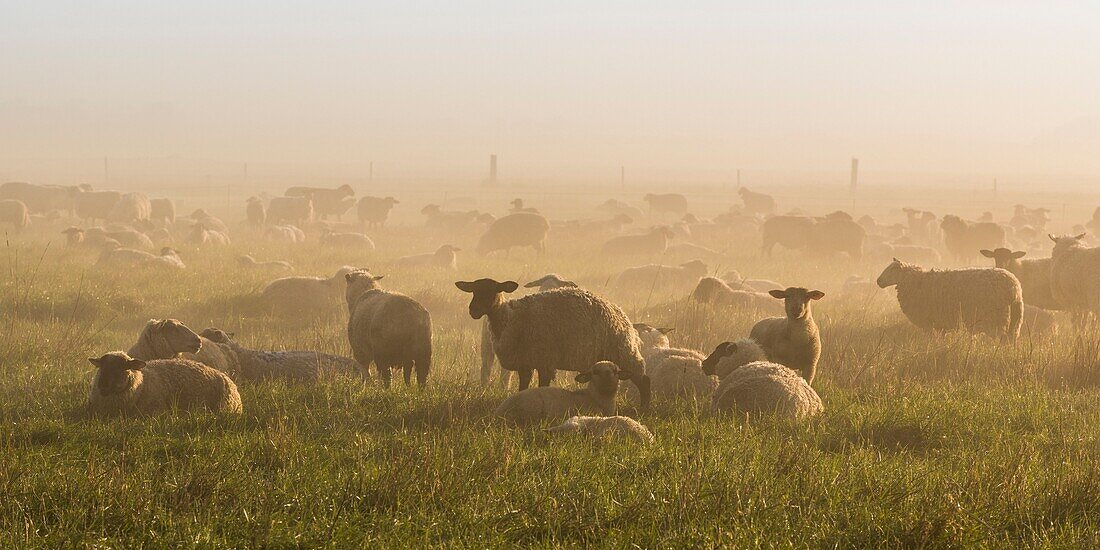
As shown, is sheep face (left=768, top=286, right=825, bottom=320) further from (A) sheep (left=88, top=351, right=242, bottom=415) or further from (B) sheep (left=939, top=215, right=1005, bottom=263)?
(B) sheep (left=939, top=215, right=1005, bottom=263)

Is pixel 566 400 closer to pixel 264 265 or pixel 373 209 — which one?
pixel 264 265

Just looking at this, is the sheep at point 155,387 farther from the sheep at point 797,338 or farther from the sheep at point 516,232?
the sheep at point 516,232

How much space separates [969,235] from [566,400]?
24.9m

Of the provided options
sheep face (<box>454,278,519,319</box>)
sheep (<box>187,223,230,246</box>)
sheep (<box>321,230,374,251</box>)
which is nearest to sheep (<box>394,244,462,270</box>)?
sheep (<box>321,230,374,251</box>)

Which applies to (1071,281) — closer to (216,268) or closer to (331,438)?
(331,438)

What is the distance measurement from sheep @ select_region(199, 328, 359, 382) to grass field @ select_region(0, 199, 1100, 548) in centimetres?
100

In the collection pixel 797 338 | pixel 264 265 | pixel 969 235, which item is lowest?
pixel 264 265

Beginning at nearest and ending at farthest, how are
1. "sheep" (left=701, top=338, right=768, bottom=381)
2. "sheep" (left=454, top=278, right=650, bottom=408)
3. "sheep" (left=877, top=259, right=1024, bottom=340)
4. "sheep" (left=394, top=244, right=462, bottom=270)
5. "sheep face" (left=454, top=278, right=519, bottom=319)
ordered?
"sheep face" (left=454, top=278, right=519, bottom=319)
"sheep" (left=454, top=278, right=650, bottom=408)
"sheep" (left=701, top=338, right=768, bottom=381)
"sheep" (left=877, top=259, right=1024, bottom=340)
"sheep" (left=394, top=244, right=462, bottom=270)

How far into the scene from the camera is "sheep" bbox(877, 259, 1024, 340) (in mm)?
13344

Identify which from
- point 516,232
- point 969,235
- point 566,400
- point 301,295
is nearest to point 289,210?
point 516,232

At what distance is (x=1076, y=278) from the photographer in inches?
599

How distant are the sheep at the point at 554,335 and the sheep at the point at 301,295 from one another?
8.99 m

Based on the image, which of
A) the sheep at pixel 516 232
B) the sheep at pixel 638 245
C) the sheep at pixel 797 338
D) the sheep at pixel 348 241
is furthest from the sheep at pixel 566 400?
the sheep at pixel 348 241

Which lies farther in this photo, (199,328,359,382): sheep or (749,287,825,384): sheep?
(199,328,359,382): sheep
